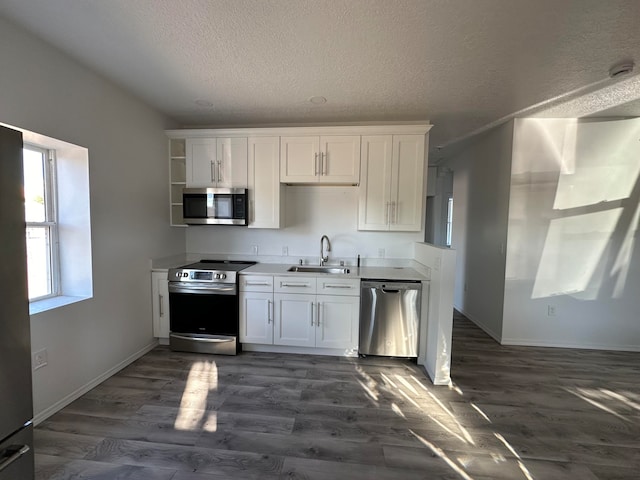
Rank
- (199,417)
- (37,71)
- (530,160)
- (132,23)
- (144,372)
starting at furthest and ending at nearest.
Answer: (530,160), (144,372), (199,417), (37,71), (132,23)

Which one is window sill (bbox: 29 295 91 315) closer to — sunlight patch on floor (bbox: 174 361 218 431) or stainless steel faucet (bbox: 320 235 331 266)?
sunlight patch on floor (bbox: 174 361 218 431)

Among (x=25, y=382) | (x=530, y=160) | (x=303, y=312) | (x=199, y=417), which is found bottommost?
(x=199, y=417)

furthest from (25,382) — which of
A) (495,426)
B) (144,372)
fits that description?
(495,426)

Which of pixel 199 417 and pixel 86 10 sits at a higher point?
pixel 86 10

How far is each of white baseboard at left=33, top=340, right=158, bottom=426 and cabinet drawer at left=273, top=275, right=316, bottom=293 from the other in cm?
160

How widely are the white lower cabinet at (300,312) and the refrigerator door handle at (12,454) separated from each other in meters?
1.98

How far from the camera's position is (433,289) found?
276 cm

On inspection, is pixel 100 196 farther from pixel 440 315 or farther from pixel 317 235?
pixel 440 315

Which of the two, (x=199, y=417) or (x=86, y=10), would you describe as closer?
(x=86, y=10)

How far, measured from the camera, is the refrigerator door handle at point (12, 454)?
3.53 ft

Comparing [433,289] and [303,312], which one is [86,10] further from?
[433,289]

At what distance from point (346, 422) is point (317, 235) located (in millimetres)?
2148

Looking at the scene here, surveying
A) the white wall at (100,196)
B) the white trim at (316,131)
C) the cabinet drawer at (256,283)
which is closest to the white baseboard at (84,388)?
the white wall at (100,196)

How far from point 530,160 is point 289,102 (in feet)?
9.49
